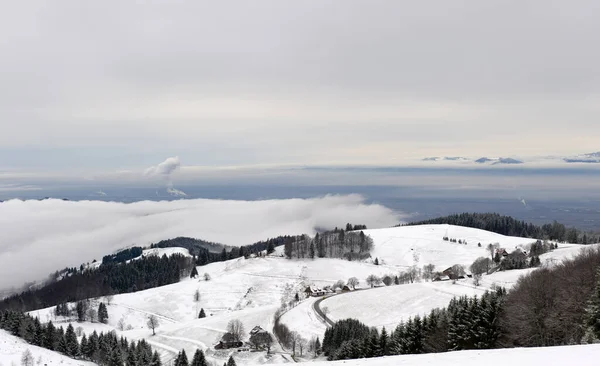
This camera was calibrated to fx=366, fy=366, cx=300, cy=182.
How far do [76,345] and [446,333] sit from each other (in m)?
65.8

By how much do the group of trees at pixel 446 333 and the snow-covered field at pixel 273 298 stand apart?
1034 inches

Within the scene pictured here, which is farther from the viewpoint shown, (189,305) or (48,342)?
(189,305)

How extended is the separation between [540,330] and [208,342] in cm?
7002

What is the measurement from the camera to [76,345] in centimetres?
6869

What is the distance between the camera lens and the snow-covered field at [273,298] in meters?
86.4

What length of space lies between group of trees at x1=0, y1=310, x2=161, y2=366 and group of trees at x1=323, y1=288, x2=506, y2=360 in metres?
37.0

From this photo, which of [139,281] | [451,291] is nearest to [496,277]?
[451,291]

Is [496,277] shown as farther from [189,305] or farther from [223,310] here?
[189,305]

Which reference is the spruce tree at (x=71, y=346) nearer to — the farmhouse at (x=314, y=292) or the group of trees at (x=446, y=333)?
the group of trees at (x=446, y=333)

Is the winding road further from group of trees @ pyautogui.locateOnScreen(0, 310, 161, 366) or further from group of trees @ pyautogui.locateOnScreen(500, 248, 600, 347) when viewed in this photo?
group of trees @ pyautogui.locateOnScreen(500, 248, 600, 347)

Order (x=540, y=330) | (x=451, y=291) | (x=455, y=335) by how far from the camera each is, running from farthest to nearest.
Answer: (x=451, y=291)
(x=455, y=335)
(x=540, y=330)

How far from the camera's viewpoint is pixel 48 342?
70312 mm

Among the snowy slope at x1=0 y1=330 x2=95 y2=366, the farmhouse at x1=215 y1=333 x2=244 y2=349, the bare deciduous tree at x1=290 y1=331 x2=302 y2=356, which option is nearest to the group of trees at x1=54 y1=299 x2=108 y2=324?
the farmhouse at x1=215 y1=333 x2=244 y2=349

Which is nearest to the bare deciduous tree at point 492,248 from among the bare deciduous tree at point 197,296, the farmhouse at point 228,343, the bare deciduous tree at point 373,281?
the bare deciduous tree at point 373,281
